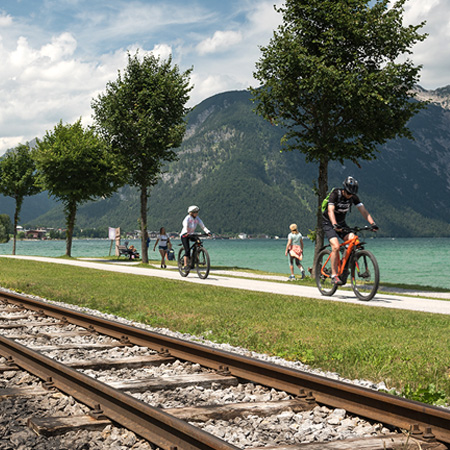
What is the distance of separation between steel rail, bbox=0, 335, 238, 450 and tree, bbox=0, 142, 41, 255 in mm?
40896

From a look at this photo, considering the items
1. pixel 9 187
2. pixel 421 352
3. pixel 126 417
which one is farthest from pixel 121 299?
pixel 9 187

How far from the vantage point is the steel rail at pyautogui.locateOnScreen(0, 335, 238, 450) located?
335 cm

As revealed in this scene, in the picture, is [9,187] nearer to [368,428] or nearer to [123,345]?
[123,345]

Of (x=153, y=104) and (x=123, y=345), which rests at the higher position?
(x=153, y=104)

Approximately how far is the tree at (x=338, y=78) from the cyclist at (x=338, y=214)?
224 inches

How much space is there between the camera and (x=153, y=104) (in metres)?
28.1

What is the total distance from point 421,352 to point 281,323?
2.58m

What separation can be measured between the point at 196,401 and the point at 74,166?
31899 mm

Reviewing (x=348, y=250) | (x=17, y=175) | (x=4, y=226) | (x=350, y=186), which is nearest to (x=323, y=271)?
(x=348, y=250)

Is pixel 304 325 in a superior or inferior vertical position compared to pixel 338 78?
inferior

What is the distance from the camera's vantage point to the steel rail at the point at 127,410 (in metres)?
3.35

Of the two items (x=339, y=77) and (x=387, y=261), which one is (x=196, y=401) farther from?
(x=387, y=261)

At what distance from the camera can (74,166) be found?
34.8 m

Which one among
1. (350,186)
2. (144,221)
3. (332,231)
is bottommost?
(332,231)
